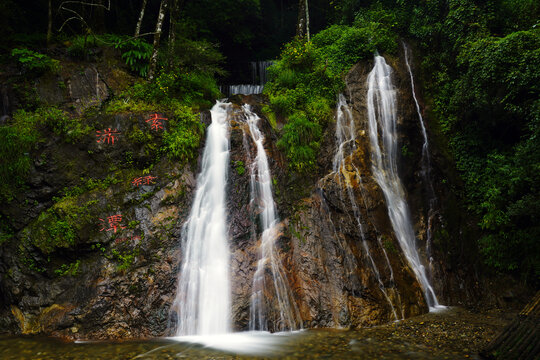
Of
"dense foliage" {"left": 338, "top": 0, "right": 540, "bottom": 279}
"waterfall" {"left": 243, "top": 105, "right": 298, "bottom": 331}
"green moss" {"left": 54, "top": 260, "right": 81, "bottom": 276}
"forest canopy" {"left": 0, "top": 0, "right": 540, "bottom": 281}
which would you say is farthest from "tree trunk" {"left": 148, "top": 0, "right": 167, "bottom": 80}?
"dense foliage" {"left": 338, "top": 0, "right": 540, "bottom": 279}

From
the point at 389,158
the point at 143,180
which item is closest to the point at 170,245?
the point at 143,180

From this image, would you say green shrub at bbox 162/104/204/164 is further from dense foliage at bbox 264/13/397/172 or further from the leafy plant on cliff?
the leafy plant on cliff

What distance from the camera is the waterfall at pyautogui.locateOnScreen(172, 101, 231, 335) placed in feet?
19.7

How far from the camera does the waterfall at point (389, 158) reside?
298 inches

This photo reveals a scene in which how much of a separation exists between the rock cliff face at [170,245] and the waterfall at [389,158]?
275 millimetres

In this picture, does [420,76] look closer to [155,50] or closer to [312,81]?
[312,81]

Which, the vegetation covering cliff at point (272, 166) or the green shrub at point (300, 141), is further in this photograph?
the green shrub at point (300, 141)

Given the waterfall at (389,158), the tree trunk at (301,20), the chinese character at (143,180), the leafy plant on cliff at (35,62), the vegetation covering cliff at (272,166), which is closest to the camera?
the vegetation covering cliff at (272,166)

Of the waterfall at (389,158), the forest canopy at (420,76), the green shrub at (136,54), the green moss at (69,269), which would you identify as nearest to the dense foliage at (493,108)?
the forest canopy at (420,76)

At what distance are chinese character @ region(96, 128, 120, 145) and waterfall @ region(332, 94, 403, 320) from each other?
5896 mm

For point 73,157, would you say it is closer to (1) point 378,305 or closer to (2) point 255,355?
(2) point 255,355

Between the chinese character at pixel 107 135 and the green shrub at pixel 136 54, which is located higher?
the green shrub at pixel 136 54

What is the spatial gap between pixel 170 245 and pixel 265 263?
216 centimetres

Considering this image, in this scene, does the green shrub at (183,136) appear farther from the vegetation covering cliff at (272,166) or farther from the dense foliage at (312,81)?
the dense foliage at (312,81)
